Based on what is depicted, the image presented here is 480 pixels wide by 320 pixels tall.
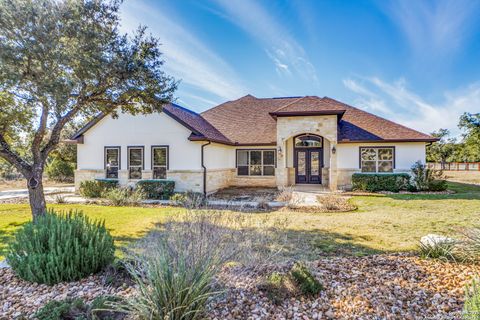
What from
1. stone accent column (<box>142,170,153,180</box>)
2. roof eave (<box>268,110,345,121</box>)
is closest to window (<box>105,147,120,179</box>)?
stone accent column (<box>142,170,153,180</box>)

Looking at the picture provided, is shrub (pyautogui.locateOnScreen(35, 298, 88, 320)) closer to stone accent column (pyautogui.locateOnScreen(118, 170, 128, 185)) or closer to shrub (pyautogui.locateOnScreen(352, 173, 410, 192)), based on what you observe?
stone accent column (pyautogui.locateOnScreen(118, 170, 128, 185))

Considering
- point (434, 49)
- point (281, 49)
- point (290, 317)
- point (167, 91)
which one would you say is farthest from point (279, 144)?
point (290, 317)

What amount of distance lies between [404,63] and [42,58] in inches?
747

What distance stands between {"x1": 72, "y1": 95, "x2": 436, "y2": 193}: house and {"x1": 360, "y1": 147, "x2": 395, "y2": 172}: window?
0.06 meters

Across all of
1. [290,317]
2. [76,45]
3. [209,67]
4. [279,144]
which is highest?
[209,67]

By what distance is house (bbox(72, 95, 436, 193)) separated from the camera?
15.5 m

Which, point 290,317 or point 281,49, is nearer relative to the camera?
point 290,317

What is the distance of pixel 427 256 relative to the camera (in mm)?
5023

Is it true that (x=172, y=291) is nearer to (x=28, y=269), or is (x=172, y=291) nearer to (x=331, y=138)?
(x=28, y=269)

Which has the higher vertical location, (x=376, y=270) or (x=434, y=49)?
(x=434, y=49)

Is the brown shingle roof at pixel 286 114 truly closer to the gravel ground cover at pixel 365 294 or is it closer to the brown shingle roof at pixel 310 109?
the brown shingle roof at pixel 310 109

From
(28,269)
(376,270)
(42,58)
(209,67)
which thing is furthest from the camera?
(209,67)

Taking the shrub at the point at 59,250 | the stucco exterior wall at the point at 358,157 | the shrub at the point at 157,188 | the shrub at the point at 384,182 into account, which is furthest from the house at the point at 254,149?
the shrub at the point at 59,250

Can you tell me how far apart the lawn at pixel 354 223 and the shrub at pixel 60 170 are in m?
13.1
